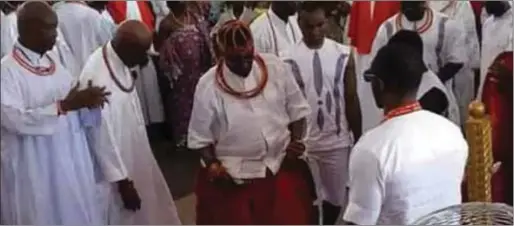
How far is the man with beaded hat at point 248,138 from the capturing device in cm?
183

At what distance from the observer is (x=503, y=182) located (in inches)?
71.1

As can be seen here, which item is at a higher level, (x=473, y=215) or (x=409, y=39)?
(x=409, y=39)

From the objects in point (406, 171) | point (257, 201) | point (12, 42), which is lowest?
point (257, 201)

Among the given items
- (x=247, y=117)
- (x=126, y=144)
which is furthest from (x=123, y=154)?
(x=247, y=117)

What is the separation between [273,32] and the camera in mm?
1838

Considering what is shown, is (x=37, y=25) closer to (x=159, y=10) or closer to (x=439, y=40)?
(x=159, y=10)

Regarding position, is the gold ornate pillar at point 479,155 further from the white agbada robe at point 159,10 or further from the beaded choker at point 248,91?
the white agbada robe at point 159,10

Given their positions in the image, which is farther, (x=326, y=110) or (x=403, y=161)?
(x=326, y=110)

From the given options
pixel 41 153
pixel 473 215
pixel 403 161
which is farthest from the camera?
pixel 41 153

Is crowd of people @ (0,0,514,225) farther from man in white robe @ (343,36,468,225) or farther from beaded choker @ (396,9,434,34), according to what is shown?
man in white robe @ (343,36,468,225)

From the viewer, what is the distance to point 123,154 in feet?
6.10

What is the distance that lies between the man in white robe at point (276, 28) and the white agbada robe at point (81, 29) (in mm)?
258

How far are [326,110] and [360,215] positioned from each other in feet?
1.20

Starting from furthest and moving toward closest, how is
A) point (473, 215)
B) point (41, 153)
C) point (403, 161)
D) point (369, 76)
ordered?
point (41, 153)
point (369, 76)
point (403, 161)
point (473, 215)
